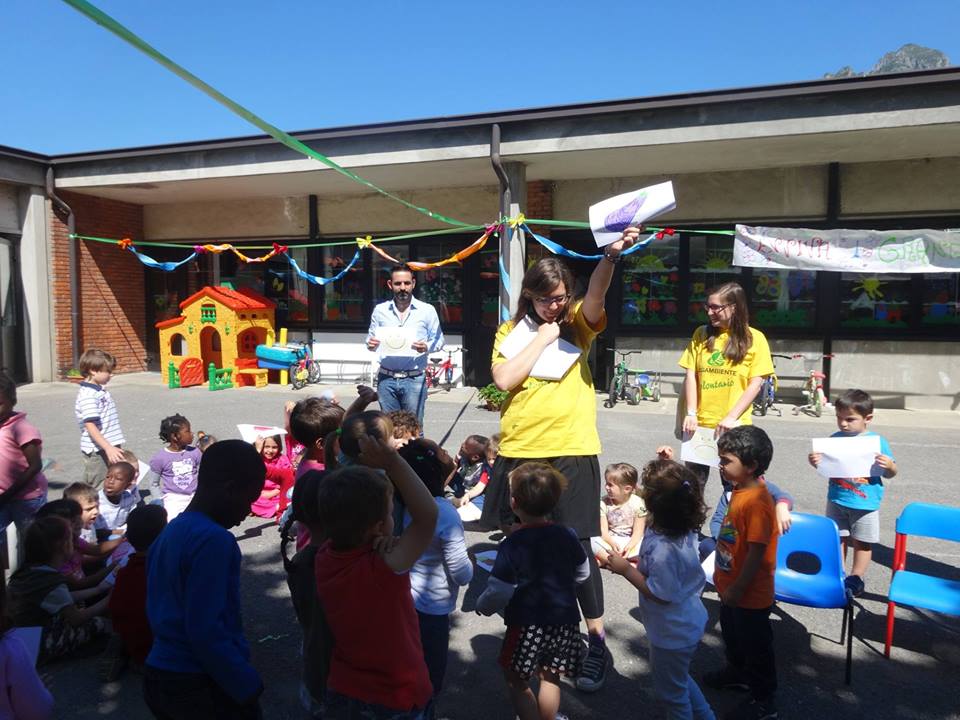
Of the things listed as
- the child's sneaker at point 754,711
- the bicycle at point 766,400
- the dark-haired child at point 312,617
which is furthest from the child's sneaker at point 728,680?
the bicycle at point 766,400

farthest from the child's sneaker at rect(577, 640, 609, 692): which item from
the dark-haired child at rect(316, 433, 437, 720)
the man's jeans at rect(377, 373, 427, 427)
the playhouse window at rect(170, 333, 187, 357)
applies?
the playhouse window at rect(170, 333, 187, 357)

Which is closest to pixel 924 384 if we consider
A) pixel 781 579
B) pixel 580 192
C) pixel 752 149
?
pixel 752 149

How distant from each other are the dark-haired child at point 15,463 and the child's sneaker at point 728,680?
3557 mm

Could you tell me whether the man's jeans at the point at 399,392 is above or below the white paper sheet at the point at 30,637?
above

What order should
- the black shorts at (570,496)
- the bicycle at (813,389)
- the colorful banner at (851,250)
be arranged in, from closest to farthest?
the black shorts at (570,496) < the colorful banner at (851,250) < the bicycle at (813,389)

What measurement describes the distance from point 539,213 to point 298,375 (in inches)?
209

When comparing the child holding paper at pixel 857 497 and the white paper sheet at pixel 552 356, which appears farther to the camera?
the child holding paper at pixel 857 497

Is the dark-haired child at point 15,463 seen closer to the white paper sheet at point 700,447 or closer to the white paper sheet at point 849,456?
the white paper sheet at point 700,447

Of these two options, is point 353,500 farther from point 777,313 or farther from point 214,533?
point 777,313

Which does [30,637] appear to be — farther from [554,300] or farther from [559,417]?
[554,300]

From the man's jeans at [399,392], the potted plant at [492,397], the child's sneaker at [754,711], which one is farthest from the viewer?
the potted plant at [492,397]

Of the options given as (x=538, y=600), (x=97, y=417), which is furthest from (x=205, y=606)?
(x=97, y=417)

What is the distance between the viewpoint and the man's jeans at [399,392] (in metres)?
5.76

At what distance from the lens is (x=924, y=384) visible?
1007 cm
